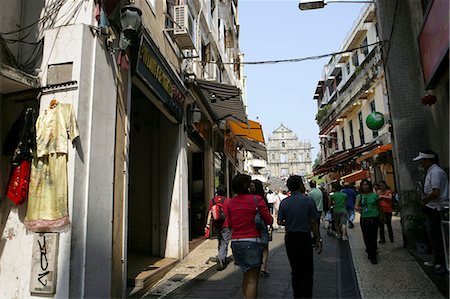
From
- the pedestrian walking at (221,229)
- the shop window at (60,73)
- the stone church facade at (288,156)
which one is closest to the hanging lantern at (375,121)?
the pedestrian walking at (221,229)

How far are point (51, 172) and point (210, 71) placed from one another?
9.77 meters

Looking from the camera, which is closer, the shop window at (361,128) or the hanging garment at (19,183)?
the hanging garment at (19,183)

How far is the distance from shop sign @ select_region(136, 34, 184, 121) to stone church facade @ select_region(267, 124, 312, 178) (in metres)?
70.8

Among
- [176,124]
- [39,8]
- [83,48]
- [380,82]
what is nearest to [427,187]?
[83,48]

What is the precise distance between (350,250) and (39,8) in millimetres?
7824

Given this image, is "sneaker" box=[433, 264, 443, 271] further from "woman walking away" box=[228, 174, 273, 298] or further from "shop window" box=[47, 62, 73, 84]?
"shop window" box=[47, 62, 73, 84]

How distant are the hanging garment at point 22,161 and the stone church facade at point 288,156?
245 feet

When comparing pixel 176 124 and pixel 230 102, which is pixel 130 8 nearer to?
pixel 176 124

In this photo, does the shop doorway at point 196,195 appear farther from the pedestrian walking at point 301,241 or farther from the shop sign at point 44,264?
the shop sign at point 44,264

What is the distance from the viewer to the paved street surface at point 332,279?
16.5ft

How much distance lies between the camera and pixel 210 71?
13359 millimetres

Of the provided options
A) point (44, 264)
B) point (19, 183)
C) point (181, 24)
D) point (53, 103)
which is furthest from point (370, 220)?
point (181, 24)

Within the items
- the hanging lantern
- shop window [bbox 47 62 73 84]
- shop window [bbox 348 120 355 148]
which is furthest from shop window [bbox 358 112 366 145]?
shop window [bbox 47 62 73 84]

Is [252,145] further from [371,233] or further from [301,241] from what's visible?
[301,241]
